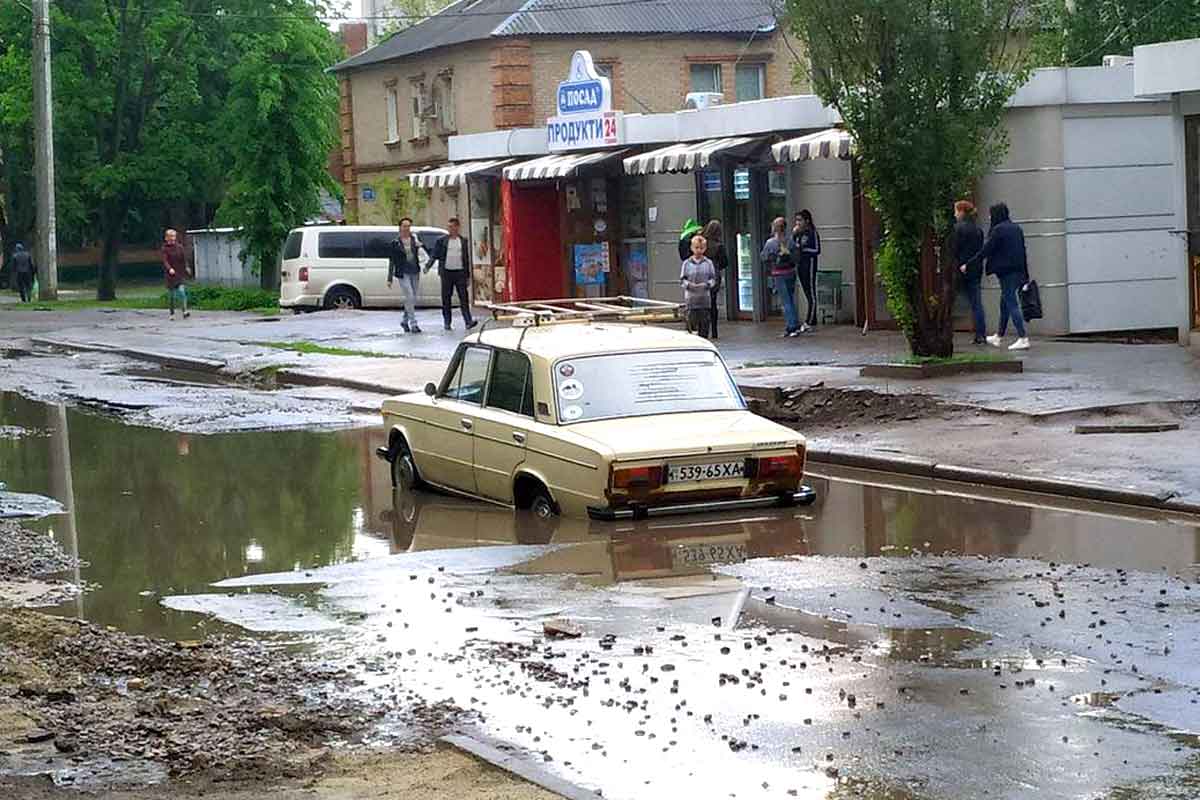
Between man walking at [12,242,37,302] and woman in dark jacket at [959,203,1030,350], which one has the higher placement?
man walking at [12,242,37,302]

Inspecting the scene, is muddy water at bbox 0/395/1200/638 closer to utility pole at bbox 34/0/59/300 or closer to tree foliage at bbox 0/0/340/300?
utility pole at bbox 34/0/59/300

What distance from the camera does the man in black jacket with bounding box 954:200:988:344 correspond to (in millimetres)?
23922

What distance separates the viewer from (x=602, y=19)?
46.0 meters

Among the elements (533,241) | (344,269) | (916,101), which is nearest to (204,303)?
(344,269)

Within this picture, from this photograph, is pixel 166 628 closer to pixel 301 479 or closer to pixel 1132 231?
pixel 301 479

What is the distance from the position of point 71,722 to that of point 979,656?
3.92m

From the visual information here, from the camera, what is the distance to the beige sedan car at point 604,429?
1256 cm

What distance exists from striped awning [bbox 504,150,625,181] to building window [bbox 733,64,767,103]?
43.3 ft

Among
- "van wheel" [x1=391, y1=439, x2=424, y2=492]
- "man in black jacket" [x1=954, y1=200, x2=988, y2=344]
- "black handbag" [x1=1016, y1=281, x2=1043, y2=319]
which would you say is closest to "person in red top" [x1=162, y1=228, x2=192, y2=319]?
"man in black jacket" [x1=954, y1=200, x2=988, y2=344]

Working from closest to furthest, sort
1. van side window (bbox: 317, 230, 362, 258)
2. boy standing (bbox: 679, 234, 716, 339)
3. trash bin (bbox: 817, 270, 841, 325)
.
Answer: boy standing (bbox: 679, 234, 716, 339) < trash bin (bbox: 817, 270, 841, 325) < van side window (bbox: 317, 230, 362, 258)

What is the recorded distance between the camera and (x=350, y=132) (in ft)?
177

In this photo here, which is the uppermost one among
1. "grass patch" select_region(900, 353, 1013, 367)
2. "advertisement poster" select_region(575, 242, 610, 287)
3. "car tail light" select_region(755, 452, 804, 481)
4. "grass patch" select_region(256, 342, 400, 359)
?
"advertisement poster" select_region(575, 242, 610, 287)

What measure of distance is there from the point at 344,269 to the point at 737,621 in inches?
1265

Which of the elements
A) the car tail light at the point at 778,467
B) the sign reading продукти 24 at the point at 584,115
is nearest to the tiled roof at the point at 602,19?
the sign reading продукти 24 at the point at 584,115
